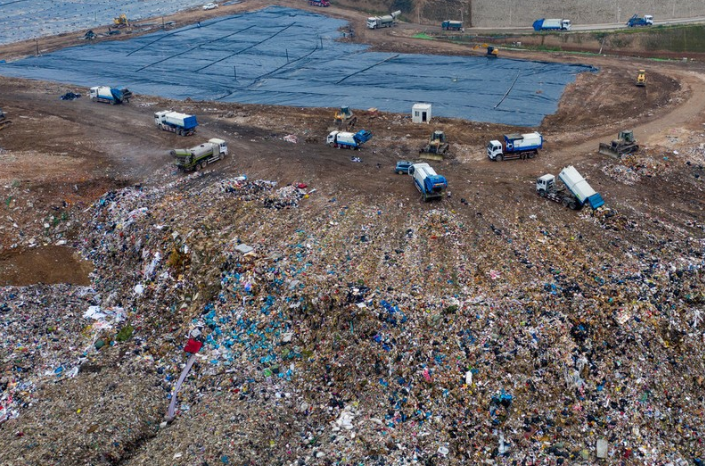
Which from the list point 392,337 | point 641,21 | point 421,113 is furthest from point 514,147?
point 641,21

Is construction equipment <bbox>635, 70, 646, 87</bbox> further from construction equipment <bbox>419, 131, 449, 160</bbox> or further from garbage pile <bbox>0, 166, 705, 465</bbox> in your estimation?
garbage pile <bbox>0, 166, 705, 465</bbox>

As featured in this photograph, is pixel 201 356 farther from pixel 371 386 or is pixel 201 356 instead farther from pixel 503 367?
pixel 503 367

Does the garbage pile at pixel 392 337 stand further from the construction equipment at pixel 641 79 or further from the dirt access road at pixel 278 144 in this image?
the construction equipment at pixel 641 79

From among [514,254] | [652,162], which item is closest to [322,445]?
[514,254]

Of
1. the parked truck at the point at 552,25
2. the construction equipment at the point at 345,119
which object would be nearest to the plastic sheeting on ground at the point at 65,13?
the construction equipment at the point at 345,119

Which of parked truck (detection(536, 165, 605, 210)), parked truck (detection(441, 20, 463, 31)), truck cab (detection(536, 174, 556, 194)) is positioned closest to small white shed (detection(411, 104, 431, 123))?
parked truck (detection(536, 165, 605, 210))
